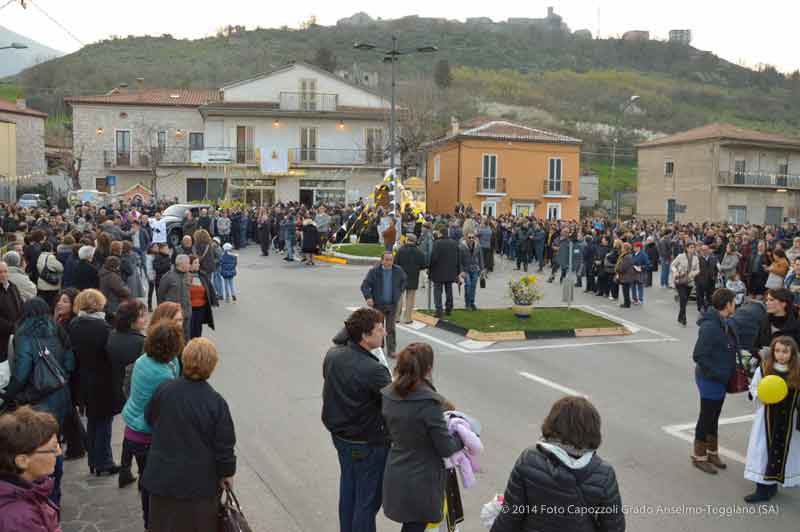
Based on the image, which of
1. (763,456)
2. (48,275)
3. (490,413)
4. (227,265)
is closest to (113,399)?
(490,413)

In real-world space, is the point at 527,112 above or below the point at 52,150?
above

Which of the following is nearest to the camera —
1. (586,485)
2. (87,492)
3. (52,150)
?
(586,485)

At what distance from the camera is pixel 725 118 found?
307 feet

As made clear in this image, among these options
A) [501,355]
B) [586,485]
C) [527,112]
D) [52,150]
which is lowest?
[501,355]

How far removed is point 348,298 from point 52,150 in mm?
56285

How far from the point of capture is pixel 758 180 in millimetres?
49188

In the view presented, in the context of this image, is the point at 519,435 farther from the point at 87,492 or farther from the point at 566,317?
the point at 566,317

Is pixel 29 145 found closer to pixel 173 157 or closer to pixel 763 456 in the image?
pixel 173 157

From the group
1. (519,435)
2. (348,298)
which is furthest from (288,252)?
(519,435)

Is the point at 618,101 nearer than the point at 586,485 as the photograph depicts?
No

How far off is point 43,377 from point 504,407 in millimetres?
5404

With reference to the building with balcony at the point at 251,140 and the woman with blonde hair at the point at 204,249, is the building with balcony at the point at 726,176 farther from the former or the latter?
the woman with blonde hair at the point at 204,249

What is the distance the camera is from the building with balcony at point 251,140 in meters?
45.4

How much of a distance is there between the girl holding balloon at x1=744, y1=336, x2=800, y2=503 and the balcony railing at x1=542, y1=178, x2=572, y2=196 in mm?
40113
